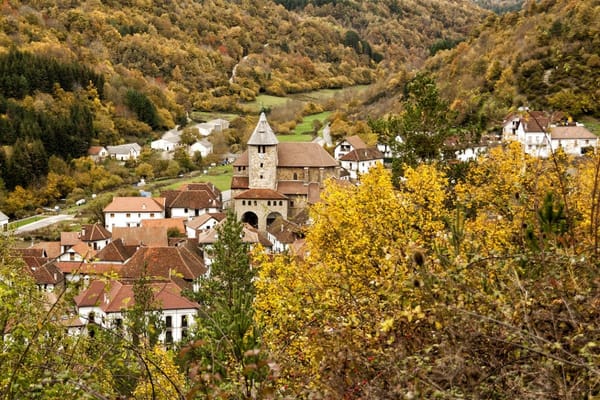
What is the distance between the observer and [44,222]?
180 feet

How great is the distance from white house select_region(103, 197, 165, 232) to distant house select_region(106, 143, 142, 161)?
2644 centimetres

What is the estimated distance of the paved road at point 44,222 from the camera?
2065 inches

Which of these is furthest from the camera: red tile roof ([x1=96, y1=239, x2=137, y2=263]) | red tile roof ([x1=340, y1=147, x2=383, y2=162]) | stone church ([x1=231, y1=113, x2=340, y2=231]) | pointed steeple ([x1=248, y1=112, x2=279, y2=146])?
red tile roof ([x1=340, y1=147, x2=383, y2=162])

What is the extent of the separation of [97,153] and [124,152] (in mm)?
3282

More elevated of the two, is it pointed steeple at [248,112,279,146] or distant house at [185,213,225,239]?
pointed steeple at [248,112,279,146]

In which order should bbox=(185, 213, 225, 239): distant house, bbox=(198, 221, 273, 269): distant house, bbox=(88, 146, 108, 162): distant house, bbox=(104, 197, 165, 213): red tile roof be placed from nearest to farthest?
bbox=(198, 221, 273, 269): distant house → bbox=(185, 213, 225, 239): distant house → bbox=(104, 197, 165, 213): red tile roof → bbox=(88, 146, 108, 162): distant house

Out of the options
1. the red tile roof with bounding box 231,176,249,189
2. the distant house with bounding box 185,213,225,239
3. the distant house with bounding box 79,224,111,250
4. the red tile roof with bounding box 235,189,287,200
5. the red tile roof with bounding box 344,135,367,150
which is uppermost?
the red tile roof with bounding box 344,135,367,150

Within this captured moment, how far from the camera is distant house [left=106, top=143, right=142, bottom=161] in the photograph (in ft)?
253

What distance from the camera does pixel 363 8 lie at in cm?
19550

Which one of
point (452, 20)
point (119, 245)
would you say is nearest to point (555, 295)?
point (119, 245)

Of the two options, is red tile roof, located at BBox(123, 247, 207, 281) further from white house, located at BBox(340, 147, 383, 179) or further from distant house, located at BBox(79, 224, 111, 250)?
white house, located at BBox(340, 147, 383, 179)

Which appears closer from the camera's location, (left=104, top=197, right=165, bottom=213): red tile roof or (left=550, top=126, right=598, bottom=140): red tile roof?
(left=550, top=126, right=598, bottom=140): red tile roof

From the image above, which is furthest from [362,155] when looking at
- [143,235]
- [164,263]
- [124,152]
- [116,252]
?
[124,152]

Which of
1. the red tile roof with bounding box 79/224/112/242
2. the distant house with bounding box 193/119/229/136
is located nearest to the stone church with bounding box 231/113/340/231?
the red tile roof with bounding box 79/224/112/242
